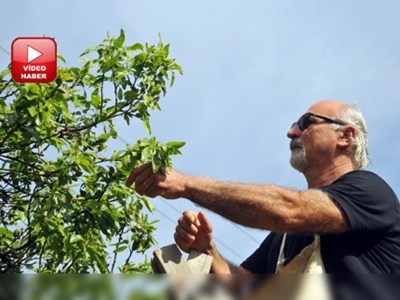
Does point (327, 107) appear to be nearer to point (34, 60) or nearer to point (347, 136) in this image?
point (347, 136)

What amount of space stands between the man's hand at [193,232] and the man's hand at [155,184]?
0.15 metres

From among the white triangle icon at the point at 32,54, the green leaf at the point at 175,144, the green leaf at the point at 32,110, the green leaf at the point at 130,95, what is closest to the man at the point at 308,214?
the green leaf at the point at 175,144

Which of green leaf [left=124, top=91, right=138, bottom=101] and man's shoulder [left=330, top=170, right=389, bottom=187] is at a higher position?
green leaf [left=124, top=91, right=138, bottom=101]

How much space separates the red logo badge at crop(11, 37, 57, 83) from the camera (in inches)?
220

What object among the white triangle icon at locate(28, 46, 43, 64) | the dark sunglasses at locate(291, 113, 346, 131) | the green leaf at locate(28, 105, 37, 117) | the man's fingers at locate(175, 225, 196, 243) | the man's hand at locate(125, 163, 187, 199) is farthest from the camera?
the white triangle icon at locate(28, 46, 43, 64)

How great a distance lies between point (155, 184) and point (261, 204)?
1.14ft

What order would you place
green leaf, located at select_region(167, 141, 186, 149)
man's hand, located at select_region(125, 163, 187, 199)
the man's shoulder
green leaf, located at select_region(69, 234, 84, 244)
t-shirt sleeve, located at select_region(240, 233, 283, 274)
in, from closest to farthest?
1. man's hand, located at select_region(125, 163, 187, 199)
2. the man's shoulder
3. t-shirt sleeve, located at select_region(240, 233, 283, 274)
4. green leaf, located at select_region(167, 141, 186, 149)
5. green leaf, located at select_region(69, 234, 84, 244)

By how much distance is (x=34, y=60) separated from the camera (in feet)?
19.9

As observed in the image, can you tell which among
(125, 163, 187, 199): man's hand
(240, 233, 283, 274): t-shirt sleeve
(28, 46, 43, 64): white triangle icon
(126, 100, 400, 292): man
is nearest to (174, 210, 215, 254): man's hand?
(126, 100, 400, 292): man

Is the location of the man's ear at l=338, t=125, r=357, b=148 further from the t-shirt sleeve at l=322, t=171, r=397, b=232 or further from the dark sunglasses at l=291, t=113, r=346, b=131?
the t-shirt sleeve at l=322, t=171, r=397, b=232

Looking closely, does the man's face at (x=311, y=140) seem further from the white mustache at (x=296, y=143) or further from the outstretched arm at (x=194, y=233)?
the outstretched arm at (x=194, y=233)

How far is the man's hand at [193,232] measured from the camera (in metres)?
2.42

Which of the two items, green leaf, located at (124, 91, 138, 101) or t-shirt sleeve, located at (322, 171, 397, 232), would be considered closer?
t-shirt sleeve, located at (322, 171, 397, 232)

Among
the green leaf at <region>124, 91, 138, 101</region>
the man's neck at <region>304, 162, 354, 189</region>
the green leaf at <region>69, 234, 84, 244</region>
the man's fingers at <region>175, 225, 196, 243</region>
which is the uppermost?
the green leaf at <region>124, 91, 138, 101</region>
